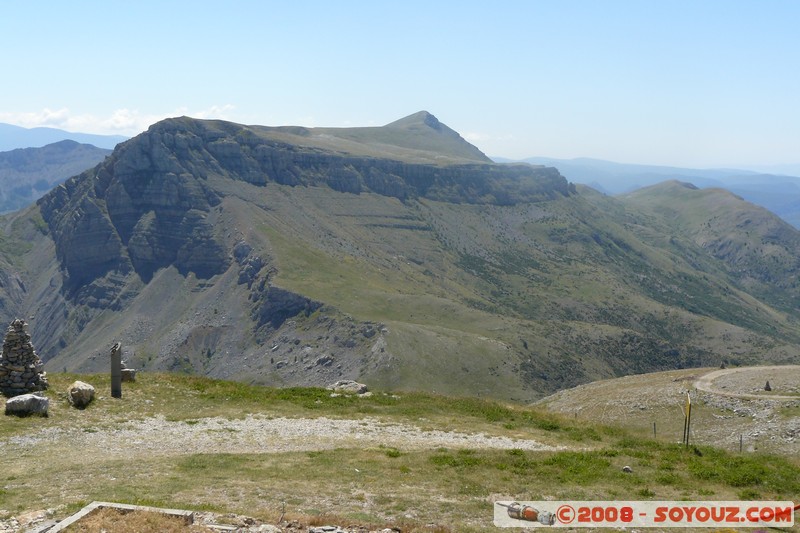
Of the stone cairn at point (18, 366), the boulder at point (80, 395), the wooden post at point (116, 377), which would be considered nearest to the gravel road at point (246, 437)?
the boulder at point (80, 395)

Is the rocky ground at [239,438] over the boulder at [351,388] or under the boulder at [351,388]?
over

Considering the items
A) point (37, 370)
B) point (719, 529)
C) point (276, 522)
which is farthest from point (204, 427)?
point (719, 529)

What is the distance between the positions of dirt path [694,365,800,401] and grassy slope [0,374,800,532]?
A: 1096 inches

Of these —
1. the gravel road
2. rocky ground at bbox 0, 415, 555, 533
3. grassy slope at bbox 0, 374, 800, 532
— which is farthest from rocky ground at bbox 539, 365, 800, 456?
rocky ground at bbox 0, 415, 555, 533

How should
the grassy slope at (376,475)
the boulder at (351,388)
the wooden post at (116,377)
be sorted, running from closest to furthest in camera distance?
the grassy slope at (376,475) → the wooden post at (116,377) → the boulder at (351,388)

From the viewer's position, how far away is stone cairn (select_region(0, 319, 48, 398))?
37406mm

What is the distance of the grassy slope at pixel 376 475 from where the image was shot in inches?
901

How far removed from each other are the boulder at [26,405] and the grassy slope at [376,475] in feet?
Result: 2.21

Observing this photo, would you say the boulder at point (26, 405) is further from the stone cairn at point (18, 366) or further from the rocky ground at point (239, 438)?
the stone cairn at point (18, 366)

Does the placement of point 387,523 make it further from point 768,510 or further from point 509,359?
point 509,359

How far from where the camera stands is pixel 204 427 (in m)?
35.6

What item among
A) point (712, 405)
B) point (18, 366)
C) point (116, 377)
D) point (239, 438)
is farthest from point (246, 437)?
point (712, 405)

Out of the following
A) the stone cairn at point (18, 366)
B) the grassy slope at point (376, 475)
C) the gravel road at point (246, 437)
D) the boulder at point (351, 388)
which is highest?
the stone cairn at point (18, 366)

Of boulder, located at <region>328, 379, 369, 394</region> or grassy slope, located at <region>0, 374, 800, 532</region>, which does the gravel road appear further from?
boulder, located at <region>328, 379, 369, 394</region>
